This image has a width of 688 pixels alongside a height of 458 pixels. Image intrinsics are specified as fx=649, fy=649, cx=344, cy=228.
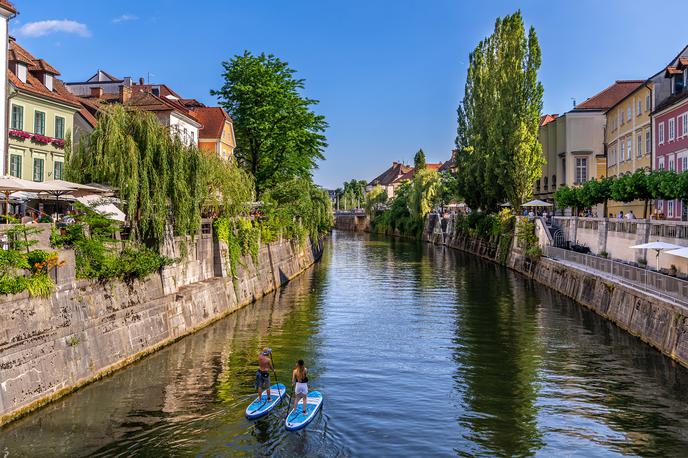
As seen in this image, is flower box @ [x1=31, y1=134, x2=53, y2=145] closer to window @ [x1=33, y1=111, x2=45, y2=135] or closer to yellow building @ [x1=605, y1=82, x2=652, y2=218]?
window @ [x1=33, y1=111, x2=45, y2=135]

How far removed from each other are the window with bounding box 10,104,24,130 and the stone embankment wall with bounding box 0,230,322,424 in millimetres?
Result: 11914

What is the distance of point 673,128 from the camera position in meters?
45.2

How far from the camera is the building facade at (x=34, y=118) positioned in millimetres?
33469

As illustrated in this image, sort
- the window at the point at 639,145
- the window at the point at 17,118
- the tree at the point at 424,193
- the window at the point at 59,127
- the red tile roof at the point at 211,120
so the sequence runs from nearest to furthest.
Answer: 1. the window at the point at 17,118
2. the window at the point at 59,127
3. the window at the point at 639,145
4. the red tile roof at the point at 211,120
5. the tree at the point at 424,193

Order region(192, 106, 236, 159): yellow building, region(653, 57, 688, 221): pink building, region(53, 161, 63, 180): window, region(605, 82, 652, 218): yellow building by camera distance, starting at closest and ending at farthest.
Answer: region(53, 161, 63, 180): window
region(653, 57, 688, 221): pink building
region(605, 82, 652, 218): yellow building
region(192, 106, 236, 159): yellow building

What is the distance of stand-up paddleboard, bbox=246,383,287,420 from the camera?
54.3 feet

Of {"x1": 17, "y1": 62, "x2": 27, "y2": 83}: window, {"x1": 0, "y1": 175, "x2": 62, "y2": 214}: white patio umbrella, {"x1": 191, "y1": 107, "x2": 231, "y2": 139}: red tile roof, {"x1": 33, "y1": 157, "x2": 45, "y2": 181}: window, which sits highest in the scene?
{"x1": 191, "y1": 107, "x2": 231, "y2": 139}: red tile roof

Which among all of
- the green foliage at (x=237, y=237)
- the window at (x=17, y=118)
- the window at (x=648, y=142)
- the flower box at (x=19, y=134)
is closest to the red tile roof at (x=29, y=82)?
the window at (x=17, y=118)

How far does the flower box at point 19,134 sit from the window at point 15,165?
0.99 m

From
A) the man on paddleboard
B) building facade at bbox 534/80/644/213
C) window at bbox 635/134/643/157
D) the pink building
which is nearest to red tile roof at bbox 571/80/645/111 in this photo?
building facade at bbox 534/80/644/213

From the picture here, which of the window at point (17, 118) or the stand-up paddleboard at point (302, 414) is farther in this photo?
the window at point (17, 118)

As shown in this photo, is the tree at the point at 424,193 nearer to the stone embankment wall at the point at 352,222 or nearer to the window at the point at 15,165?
the stone embankment wall at the point at 352,222

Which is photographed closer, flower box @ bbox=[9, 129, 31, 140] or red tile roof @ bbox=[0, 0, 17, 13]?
red tile roof @ bbox=[0, 0, 17, 13]

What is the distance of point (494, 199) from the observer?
6250cm
